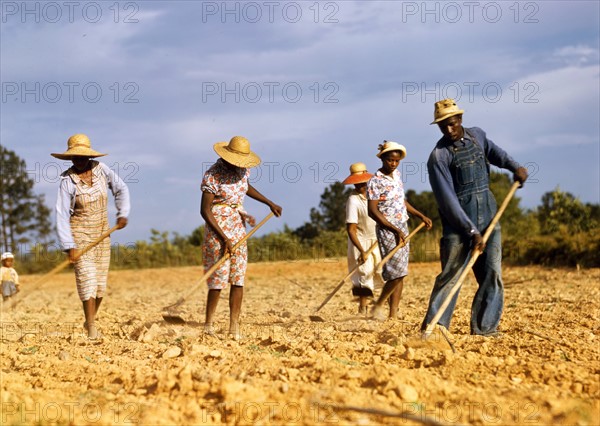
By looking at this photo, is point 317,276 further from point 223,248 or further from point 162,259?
point 223,248

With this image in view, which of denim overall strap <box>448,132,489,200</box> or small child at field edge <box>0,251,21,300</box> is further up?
denim overall strap <box>448,132,489,200</box>

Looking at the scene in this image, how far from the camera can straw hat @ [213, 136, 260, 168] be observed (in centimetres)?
771

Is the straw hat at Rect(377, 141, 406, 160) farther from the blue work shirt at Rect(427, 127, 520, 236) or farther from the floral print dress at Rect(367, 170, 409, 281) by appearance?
the blue work shirt at Rect(427, 127, 520, 236)

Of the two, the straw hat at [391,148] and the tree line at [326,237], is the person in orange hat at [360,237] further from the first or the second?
the tree line at [326,237]

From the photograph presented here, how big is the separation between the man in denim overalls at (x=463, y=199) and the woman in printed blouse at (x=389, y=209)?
1.81 meters

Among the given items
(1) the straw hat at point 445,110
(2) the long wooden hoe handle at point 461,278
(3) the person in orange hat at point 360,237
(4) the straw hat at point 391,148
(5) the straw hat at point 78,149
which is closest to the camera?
(2) the long wooden hoe handle at point 461,278

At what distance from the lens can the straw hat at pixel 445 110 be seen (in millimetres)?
6469

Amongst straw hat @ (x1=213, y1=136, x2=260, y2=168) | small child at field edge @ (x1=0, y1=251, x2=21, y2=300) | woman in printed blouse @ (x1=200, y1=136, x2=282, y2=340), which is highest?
straw hat @ (x1=213, y1=136, x2=260, y2=168)

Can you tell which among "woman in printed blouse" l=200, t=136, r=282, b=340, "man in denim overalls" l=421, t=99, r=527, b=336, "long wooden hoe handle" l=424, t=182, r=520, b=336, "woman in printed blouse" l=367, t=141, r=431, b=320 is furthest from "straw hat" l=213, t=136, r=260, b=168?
"long wooden hoe handle" l=424, t=182, r=520, b=336

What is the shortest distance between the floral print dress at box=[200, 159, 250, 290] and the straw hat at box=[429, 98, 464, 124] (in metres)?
2.19

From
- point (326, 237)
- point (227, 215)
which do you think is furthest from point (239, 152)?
point (326, 237)

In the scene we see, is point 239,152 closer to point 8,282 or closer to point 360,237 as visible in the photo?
point 360,237

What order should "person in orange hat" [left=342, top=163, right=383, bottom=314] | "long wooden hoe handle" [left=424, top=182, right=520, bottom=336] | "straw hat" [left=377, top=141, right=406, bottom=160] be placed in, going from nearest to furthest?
1. "long wooden hoe handle" [left=424, top=182, right=520, bottom=336]
2. "straw hat" [left=377, top=141, right=406, bottom=160]
3. "person in orange hat" [left=342, top=163, right=383, bottom=314]

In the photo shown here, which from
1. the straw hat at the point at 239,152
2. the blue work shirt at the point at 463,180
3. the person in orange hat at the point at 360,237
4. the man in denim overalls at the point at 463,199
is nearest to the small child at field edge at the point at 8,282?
the person in orange hat at the point at 360,237
